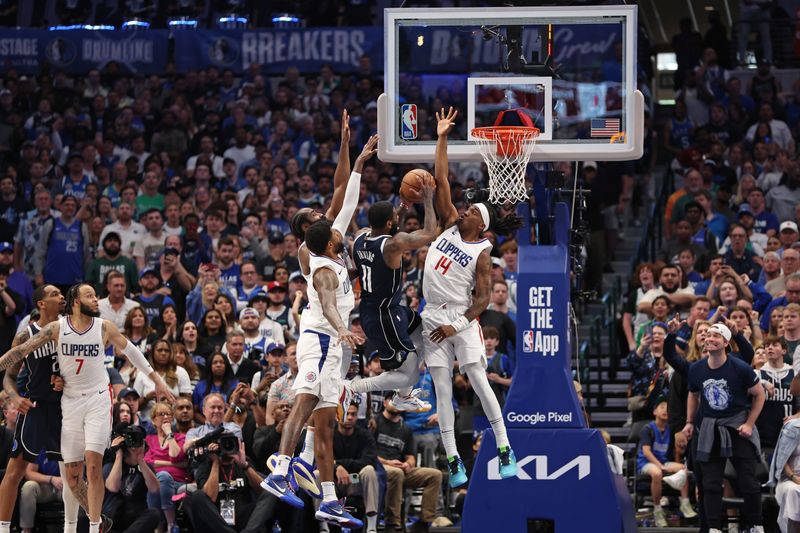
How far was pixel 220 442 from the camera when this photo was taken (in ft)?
49.6

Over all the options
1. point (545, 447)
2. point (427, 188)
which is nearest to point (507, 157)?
point (427, 188)

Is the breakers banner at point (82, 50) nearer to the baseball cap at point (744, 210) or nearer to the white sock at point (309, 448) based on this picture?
the baseball cap at point (744, 210)

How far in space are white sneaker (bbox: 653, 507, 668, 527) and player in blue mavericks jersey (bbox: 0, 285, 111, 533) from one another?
6000mm

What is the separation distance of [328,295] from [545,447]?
2616 millimetres

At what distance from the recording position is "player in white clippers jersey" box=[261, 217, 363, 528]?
12273 mm

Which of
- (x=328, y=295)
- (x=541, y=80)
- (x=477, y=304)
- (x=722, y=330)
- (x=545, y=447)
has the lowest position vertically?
(x=545, y=447)

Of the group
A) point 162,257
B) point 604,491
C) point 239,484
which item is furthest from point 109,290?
point 604,491

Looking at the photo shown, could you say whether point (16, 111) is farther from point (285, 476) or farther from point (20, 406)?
point (285, 476)

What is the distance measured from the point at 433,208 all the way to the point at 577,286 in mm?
2906

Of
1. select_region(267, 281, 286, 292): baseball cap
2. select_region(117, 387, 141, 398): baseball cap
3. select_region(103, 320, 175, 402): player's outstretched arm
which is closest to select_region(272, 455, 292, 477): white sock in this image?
select_region(103, 320, 175, 402): player's outstretched arm

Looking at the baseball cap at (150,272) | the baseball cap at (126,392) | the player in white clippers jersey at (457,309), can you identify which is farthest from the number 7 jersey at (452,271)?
the baseball cap at (150,272)

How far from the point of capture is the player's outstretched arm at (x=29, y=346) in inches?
539

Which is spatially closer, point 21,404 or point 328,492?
point 328,492

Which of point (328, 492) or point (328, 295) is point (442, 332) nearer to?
point (328, 295)
